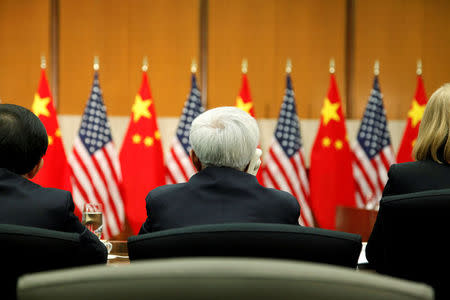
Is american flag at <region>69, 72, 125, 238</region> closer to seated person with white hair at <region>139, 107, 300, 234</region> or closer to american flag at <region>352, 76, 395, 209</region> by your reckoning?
american flag at <region>352, 76, 395, 209</region>

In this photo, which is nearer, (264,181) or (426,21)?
(264,181)

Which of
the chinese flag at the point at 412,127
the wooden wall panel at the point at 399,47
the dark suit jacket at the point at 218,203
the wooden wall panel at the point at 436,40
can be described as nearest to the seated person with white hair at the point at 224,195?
the dark suit jacket at the point at 218,203

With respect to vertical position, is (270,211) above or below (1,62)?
below

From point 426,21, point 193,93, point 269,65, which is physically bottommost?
point 193,93

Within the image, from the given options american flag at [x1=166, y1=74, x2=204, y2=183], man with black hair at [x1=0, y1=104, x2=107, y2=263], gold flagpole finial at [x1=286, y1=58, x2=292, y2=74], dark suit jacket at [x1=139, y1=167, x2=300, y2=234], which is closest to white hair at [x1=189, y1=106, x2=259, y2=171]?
dark suit jacket at [x1=139, y1=167, x2=300, y2=234]

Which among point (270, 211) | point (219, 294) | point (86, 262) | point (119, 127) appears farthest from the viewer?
point (119, 127)

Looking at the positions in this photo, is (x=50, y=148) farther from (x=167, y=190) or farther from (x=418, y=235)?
(x=418, y=235)

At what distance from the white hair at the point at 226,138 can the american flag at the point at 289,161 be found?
350 cm

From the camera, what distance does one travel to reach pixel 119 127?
5.58 meters

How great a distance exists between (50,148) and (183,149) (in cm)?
129

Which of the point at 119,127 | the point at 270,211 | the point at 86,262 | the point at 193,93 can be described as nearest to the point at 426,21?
the point at 193,93

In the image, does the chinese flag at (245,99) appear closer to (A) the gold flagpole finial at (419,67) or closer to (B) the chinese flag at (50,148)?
(B) the chinese flag at (50,148)

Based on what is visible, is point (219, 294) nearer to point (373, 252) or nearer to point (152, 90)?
point (373, 252)

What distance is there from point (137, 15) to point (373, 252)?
4.80 m
